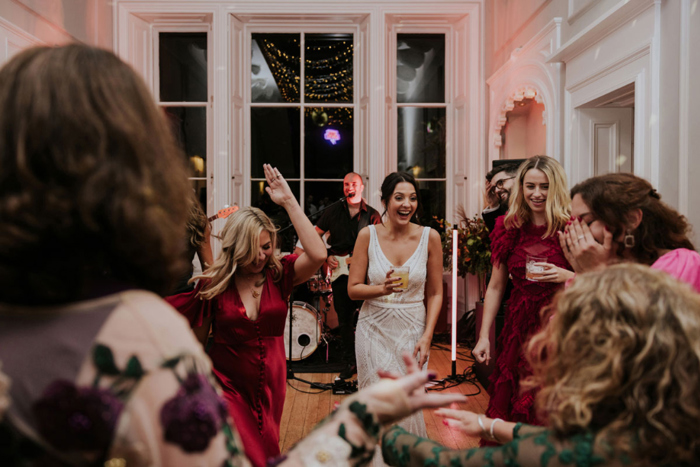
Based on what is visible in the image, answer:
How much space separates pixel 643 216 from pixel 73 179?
165 centimetres

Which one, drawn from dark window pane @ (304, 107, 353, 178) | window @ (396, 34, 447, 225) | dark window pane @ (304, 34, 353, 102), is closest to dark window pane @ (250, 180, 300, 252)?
dark window pane @ (304, 107, 353, 178)

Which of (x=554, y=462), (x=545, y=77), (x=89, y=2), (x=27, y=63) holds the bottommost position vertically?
(x=554, y=462)

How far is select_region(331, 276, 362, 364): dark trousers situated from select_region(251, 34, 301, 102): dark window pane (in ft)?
9.08

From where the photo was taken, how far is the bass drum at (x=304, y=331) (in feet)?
17.1

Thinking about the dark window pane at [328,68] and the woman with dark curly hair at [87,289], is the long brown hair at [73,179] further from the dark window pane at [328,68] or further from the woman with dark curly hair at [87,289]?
the dark window pane at [328,68]

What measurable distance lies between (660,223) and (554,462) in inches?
41.9

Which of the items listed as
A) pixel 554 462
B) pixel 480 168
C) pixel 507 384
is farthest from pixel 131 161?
pixel 480 168

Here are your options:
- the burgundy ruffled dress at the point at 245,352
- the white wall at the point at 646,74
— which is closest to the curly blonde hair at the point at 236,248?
the burgundy ruffled dress at the point at 245,352

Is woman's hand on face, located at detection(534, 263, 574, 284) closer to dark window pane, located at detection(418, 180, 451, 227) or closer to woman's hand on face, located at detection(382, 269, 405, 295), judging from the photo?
woman's hand on face, located at detection(382, 269, 405, 295)

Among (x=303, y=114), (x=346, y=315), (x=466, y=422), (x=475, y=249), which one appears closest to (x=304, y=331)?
(x=346, y=315)

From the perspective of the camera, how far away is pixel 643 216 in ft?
5.60

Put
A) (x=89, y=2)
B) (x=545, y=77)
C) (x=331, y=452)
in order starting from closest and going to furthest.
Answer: (x=331, y=452)
(x=545, y=77)
(x=89, y=2)

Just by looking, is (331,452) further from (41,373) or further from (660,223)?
(660,223)

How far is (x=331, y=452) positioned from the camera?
84 centimetres
